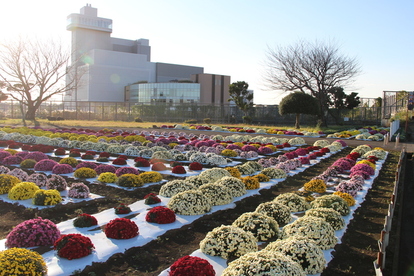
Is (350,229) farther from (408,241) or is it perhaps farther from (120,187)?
(120,187)

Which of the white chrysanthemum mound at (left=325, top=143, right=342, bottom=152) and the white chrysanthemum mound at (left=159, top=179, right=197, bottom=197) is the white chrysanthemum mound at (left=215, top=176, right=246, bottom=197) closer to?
the white chrysanthemum mound at (left=159, top=179, right=197, bottom=197)

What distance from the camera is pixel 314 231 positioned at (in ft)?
20.4

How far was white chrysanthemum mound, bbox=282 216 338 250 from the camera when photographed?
241 inches

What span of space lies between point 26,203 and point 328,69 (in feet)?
121

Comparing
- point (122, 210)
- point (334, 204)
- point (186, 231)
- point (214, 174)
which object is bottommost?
point (186, 231)

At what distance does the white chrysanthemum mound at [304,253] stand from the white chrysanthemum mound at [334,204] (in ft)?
8.60

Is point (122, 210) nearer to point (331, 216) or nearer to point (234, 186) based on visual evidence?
point (234, 186)

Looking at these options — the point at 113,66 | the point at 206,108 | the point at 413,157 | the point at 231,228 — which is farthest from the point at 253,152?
the point at 113,66

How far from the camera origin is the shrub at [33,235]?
590 cm

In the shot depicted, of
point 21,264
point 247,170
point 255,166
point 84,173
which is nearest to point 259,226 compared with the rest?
point 21,264

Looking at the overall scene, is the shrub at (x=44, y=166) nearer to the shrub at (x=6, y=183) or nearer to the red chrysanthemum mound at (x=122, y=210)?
the shrub at (x=6, y=183)

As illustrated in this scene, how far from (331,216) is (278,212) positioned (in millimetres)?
1013

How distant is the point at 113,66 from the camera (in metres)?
101

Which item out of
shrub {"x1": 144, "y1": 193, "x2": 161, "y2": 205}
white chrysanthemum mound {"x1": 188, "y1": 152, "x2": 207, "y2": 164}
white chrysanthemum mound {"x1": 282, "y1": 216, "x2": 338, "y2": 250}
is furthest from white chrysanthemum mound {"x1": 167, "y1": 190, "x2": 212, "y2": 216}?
white chrysanthemum mound {"x1": 188, "y1": 152, "x2": 207, "y2": 164}
